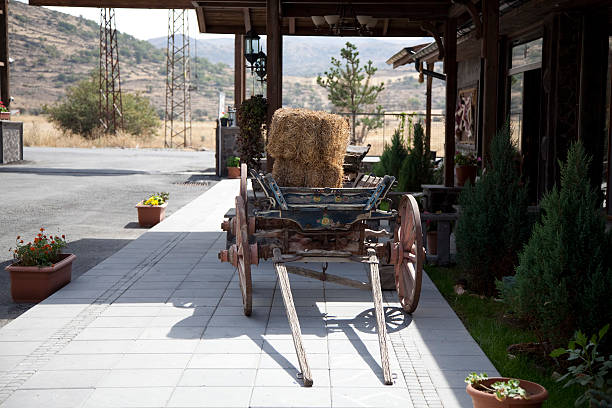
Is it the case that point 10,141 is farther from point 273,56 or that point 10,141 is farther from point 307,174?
point 307,174

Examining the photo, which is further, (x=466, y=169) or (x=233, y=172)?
(x=233, y=172)

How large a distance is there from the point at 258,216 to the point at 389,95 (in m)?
106

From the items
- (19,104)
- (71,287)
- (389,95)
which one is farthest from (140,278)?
(389,95)

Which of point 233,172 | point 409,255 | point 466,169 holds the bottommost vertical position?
point 409,255

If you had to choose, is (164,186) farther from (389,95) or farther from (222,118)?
(389,95)

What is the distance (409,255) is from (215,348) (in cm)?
211

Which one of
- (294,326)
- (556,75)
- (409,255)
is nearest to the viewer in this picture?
(294,326)

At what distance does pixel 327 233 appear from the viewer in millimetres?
6566

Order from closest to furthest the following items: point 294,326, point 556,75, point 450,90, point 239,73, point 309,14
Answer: point 294,326, point 556,75, point 309,14, point 450,90, point 239,73

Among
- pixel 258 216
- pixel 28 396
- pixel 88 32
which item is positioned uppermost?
pixel 88 32

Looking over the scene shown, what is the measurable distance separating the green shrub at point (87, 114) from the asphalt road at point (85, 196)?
16.9 metres

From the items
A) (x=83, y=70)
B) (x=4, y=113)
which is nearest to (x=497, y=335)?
(x=4, y=113)

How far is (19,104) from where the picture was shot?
7881 centimetres

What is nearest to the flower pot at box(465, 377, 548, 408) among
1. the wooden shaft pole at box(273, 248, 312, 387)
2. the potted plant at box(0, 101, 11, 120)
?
the wooden shaft pole at box(273, 248, 312, 387)
